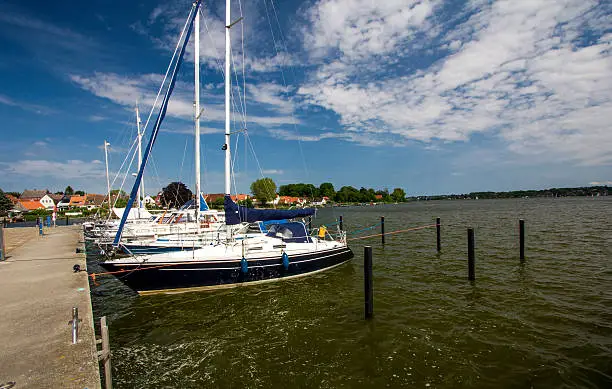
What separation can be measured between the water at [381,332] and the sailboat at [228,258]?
0.54 m

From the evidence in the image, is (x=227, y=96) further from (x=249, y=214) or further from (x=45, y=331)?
(x=45, y=331)

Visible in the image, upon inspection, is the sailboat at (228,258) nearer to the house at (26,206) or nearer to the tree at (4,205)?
the tree at (4,205)

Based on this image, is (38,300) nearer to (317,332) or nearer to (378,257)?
(317,332)

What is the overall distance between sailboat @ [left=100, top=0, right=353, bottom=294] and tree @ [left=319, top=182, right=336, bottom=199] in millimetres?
160236

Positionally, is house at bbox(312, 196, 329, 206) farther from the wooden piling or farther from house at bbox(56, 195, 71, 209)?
the wooden piling

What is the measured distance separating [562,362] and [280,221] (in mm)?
10594

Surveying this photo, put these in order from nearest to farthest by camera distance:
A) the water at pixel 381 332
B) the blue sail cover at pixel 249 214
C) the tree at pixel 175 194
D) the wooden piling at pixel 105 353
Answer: the wooden piling at pixel 105 353 → the water at pixel 381 332 → the blue sail cover at pixel 249 214 → the tree at pixel 175 194

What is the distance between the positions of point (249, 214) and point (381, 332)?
750 cm

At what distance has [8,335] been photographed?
5.97 m

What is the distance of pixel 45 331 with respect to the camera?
6113mm

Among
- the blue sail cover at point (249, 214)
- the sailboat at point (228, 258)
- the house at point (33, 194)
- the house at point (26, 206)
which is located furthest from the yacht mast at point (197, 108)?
the house at point (33, 194)

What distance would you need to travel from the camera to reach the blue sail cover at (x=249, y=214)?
1320 cm

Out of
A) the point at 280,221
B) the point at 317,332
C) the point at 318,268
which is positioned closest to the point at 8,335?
the point at 317,332

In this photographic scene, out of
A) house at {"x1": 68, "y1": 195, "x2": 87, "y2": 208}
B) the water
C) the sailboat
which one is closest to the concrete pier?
the water
